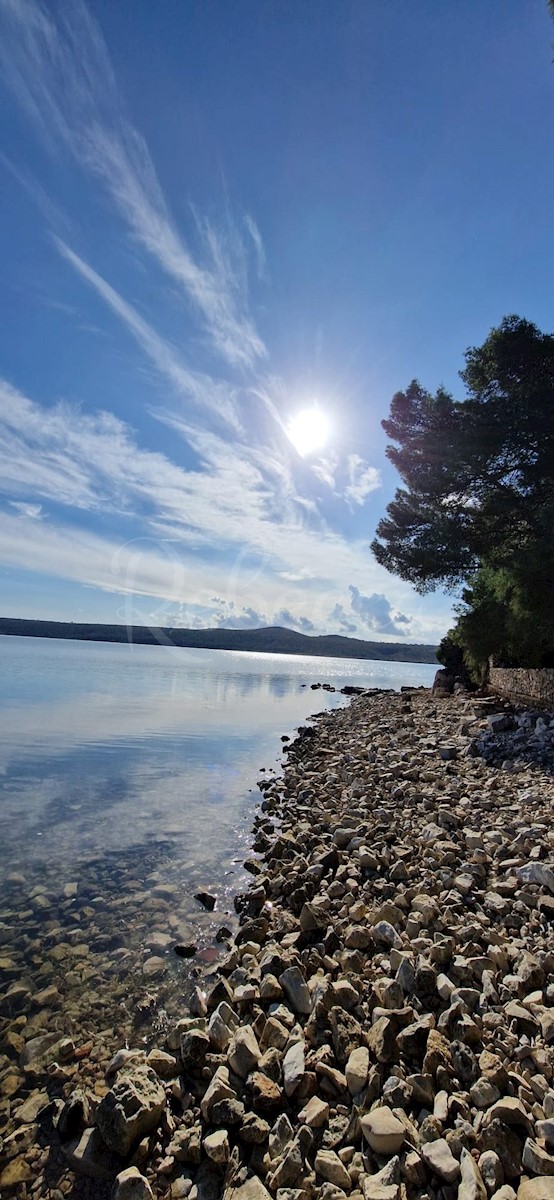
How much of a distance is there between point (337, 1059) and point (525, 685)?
A: 17.8 meters

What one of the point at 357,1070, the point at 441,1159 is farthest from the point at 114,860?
the point at 441,1159

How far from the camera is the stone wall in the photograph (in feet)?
55.6

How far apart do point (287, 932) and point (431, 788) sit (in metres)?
5.57

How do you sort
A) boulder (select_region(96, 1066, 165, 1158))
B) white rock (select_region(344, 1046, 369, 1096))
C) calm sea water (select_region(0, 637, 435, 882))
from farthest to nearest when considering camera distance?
calm sea water (select_region(0, 637, 435, 882))
white rock (select_region(344, 1046, 369, 1096))
boulder (select_region(96, 1066, 165, 1158))

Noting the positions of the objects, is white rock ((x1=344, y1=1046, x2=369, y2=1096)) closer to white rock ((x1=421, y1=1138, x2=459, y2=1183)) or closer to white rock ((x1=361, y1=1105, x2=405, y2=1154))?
white rock ((x1=361, y1=1105, x2=405, y2=1154))

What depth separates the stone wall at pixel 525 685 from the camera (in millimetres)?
16953

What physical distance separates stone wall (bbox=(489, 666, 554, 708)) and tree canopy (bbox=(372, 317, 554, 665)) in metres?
1.06

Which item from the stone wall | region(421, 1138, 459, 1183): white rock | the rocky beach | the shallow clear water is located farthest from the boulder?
the stone wall

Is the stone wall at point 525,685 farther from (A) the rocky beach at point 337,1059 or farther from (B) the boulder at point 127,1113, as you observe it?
(B) the boulder at point 127,1113

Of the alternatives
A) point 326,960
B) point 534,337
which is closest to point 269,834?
point 326,960

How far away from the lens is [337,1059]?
3650 millimetres

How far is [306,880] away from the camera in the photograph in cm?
692

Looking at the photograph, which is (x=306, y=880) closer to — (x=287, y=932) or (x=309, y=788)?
(x=287, y=932)

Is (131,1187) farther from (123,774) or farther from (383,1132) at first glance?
(123,774)
